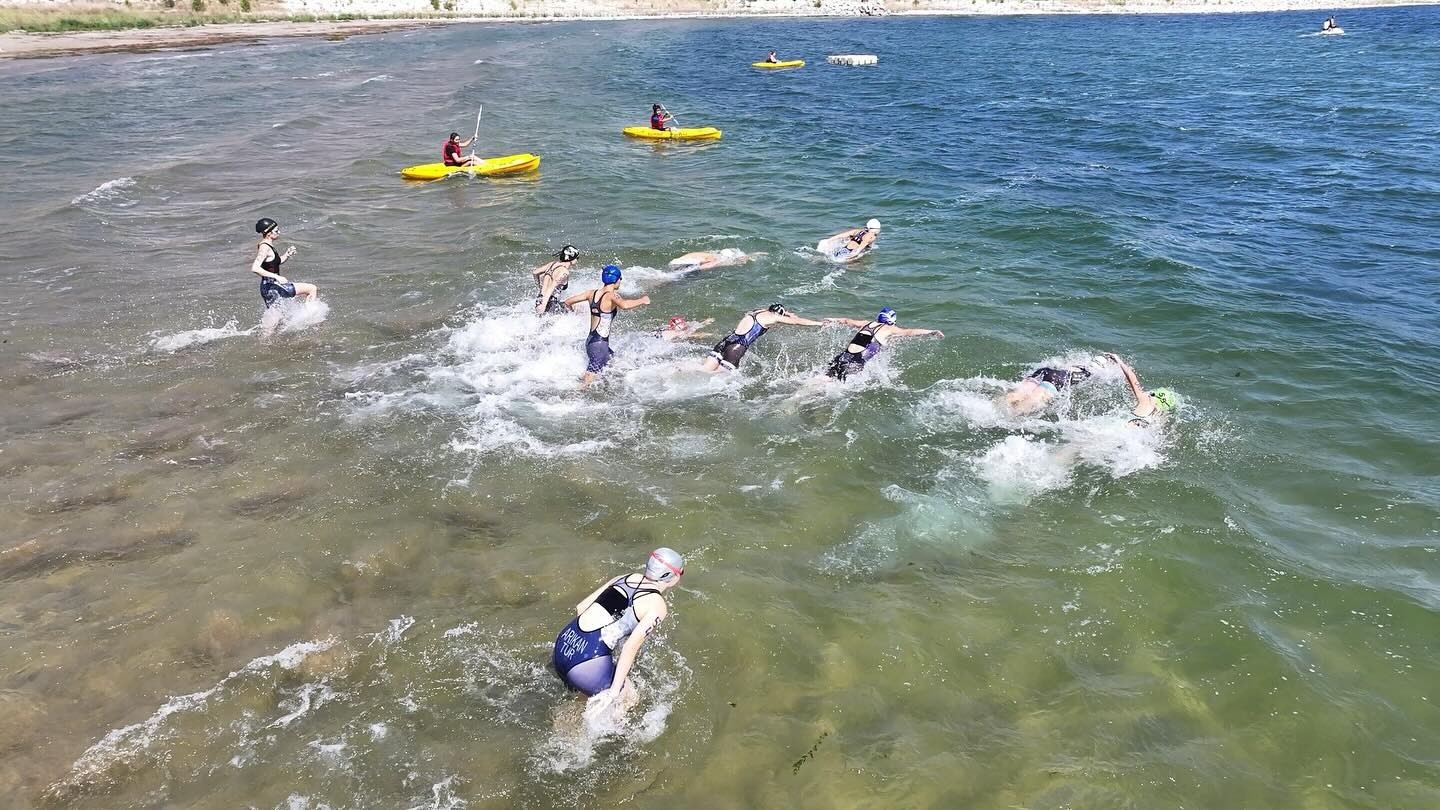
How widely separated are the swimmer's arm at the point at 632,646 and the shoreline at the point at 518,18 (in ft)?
230

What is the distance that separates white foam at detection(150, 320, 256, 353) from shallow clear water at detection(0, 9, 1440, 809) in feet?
0.57

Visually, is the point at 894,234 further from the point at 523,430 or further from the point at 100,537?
the point at 100,537

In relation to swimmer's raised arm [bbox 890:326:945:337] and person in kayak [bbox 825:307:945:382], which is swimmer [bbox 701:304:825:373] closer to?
person in kayak [bbox 825:307:945:382]

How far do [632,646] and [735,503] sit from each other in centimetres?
368

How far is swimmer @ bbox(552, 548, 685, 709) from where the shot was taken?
6.49 metres

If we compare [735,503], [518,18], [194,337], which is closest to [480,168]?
[194,337]

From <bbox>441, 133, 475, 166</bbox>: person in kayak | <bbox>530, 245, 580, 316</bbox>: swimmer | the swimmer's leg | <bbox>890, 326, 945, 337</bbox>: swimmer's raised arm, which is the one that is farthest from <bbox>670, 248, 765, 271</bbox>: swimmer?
the swimmer's leg

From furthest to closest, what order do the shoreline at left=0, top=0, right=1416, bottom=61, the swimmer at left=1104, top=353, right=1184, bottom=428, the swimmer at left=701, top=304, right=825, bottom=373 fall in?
the shoreline at left=0, top=0, right=1416, bottom=61 → the swimmer at left=701, top=304, right=825, bottom=373 → the swimmer at left=1104, top=353, right=1184, bottom=428

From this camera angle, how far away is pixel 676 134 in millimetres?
30984

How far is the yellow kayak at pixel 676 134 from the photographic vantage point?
31.0 meters

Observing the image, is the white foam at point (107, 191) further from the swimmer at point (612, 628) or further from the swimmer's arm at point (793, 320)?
the swimmer at point (612, 628)

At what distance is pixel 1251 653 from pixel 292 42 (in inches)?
3202

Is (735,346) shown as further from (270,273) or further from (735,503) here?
(270,273)

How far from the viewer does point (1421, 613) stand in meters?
8.32
